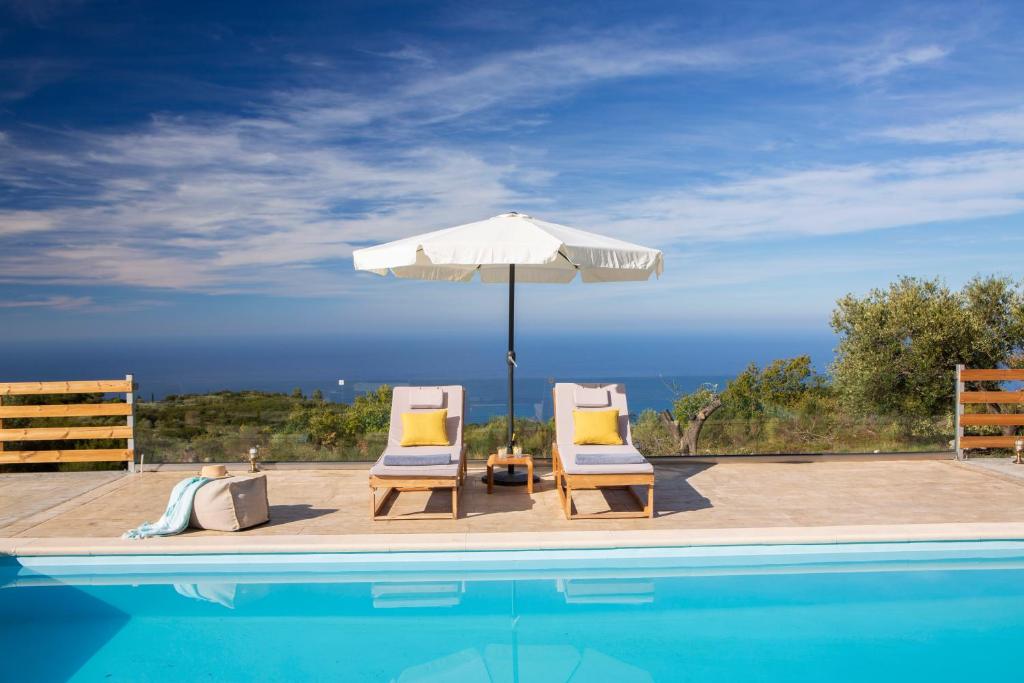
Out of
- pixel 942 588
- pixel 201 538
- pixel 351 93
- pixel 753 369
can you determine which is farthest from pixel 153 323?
pixel 942 588

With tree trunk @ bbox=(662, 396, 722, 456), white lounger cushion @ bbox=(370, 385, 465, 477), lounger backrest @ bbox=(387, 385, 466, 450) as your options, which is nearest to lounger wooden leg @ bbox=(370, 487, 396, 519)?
white lounger cushion @ bbox=(370, 385, 465, 477)

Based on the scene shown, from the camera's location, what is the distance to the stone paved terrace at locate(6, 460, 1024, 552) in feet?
19.7

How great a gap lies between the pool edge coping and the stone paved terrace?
0.03 meters

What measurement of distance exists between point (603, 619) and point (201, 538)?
298 centimetres

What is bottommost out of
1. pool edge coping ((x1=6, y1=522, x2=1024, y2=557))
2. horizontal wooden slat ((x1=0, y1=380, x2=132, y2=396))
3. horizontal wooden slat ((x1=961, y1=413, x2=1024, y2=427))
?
pool edge coping ((x1=6, y1=522, x2=1024, y2=557))

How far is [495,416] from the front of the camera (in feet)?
28.6

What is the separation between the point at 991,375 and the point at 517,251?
588 cm

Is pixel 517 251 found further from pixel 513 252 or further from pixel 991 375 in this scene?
pixel 991 375

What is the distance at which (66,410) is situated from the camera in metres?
8.52

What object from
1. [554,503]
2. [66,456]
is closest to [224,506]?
[554,503]

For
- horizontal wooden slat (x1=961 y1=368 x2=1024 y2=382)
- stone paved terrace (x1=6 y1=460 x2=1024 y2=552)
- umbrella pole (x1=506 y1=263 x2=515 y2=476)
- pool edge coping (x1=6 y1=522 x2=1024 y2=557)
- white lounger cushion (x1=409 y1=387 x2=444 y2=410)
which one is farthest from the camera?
A: horizontal wooden slat (x1=961 y1=368 x2=1024 y2=382)

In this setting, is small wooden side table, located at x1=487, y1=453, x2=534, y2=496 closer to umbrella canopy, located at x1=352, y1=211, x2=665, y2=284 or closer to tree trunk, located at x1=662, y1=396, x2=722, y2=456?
umbrella canopy, located at x1=352, y1=211, x2=665, y2=284

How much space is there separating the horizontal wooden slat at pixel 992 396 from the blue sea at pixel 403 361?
305cm

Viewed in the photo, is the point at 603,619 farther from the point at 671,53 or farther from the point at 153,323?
the point at 153,323
